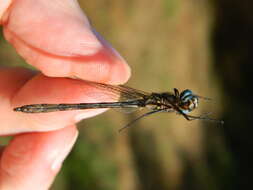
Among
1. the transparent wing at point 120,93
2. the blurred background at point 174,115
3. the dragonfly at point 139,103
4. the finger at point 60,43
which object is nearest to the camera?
the finger at point 60,43

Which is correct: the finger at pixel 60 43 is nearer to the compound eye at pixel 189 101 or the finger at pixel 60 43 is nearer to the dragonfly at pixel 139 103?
the dragonfly at pixel 139 103

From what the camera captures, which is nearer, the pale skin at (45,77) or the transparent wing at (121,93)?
the pale skin at (45,77)

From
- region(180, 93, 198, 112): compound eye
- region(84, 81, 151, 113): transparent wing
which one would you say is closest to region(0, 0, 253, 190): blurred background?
region(84, 81, 151, 113): transparent wing

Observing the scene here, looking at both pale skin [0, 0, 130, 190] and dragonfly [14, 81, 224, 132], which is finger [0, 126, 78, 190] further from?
dragonfly [14, 81, 224, 132]

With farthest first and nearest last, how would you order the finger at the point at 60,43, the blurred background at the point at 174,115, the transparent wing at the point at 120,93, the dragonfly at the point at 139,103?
1. the blurred background at the point at 174,115
2. the transparent wing at the point at 120,93
3. the dragonfly at the point at 139,103
4. the finger at the point at 60,43

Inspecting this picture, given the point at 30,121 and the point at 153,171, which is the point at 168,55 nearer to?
the point at 153,171

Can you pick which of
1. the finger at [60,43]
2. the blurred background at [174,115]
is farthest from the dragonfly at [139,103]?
the blurred background at [174,115]

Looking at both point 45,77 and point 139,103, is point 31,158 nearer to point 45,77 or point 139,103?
point 45,77
